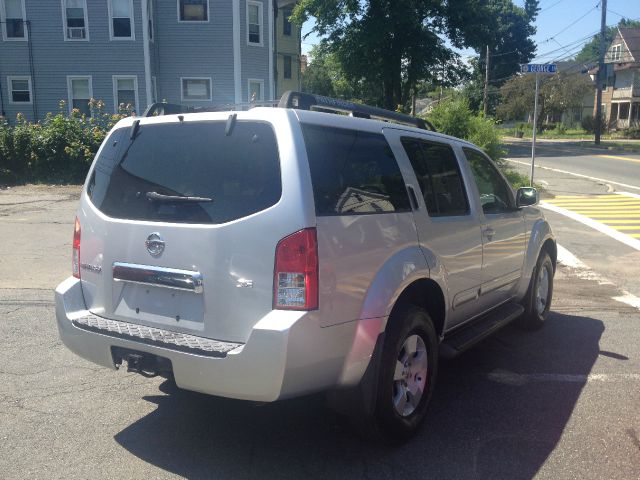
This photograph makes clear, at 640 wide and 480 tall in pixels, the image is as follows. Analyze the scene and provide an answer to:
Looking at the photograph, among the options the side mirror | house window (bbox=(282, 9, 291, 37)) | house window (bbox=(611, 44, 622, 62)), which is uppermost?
house window (bbox=(611, 44, 622, 62))

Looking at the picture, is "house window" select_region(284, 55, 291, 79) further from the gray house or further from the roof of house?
the roof of house

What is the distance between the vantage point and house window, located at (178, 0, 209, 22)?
26.1 meters

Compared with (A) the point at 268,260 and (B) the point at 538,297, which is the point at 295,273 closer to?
(A) the point at 268,260

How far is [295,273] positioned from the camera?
10.2 ft

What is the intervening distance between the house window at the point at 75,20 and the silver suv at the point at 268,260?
24.6m

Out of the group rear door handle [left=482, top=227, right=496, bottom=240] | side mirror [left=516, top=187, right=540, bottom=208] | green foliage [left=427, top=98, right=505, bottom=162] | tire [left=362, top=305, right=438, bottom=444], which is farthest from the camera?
green foliage [left=427, top=98, right=505, bottom=162]

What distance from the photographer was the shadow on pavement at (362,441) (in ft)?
11.4

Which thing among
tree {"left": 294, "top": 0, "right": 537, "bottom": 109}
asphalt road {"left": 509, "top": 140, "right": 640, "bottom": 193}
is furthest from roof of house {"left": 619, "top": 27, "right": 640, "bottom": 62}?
tree {"left": 294, "top": 0, "right": 537, "bottom": 109}

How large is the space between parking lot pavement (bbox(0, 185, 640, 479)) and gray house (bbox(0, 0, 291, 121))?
22439 millimetres

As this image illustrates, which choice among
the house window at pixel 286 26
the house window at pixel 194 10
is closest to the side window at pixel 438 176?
the house window at pixel 194 10

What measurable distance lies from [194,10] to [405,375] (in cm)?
2552

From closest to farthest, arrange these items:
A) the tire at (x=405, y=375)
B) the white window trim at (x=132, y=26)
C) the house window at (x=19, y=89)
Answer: the tire at (x=405, y=375), the white window trim at (x=132, y=26), the house window at (x=19, y=89)

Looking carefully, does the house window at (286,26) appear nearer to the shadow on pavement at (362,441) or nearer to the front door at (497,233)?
the front door at (497,233)

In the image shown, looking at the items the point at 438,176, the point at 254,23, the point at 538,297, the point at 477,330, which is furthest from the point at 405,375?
the point at 254,23
